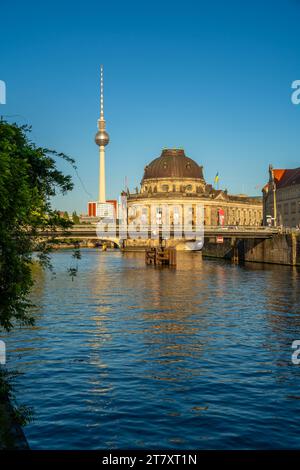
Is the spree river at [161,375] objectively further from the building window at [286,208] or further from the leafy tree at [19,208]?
the building window at [286,208]

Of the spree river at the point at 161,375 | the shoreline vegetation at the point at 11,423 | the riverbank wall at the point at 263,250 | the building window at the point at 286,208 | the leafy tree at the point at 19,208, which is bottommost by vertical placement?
the spree river at the point at 161,375

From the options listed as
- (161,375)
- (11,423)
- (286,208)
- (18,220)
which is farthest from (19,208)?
(286,208)

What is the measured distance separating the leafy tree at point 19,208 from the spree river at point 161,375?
4.62m

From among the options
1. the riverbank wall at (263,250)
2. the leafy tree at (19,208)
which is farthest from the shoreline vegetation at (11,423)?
the riverbank wall at (263,250)

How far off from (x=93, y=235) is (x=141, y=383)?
3388 inches

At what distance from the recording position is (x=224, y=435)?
62.8ft

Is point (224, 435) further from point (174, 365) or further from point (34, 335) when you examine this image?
point (34, 335)

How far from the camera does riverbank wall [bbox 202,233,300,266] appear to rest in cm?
10212

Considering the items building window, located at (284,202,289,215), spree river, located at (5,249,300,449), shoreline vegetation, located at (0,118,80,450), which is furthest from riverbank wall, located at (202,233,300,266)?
shoreline vegetation, located at (0,118,80,450)

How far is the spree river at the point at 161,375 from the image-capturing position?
1930cm

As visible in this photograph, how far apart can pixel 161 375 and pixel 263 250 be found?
311 feet

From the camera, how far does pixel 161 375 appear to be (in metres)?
26.7
